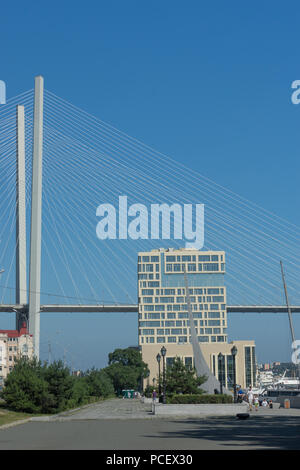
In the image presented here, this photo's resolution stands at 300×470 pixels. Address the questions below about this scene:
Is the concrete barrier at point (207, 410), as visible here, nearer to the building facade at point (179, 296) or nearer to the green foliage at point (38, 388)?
the green foliage at point (38, 388)

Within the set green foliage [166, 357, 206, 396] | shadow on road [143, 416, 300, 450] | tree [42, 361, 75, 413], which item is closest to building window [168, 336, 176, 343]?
green foliage [166, 357, 206, 396]

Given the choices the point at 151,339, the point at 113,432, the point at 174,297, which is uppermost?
the point at 174,297

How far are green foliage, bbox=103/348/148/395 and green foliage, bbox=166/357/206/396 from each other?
73.0m

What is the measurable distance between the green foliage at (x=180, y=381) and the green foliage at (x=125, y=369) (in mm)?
73043

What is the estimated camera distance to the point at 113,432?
22.1 metres

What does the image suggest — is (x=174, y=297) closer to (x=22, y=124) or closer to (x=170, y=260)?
(x=170, y=260)

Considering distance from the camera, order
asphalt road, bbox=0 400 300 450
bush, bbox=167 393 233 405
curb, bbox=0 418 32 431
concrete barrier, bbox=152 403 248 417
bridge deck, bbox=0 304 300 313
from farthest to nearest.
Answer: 1. bridge deck, bbox=0 304 300 313
2. bush, bbox=167 393 233 405
3. concrete barrier, bbox=152 403 248 417
4. curb, bbox=0 418 32 431
5. asphalt road, bbox=0 400 300 450

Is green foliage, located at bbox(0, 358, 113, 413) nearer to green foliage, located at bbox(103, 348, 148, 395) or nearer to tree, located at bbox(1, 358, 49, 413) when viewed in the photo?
tree, located at bbox(1, 358, 49, 413)

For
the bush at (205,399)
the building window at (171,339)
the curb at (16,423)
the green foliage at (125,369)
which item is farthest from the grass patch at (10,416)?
the building window at (171,339)

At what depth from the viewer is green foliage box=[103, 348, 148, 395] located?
121m

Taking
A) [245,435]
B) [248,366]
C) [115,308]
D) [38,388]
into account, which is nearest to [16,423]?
[38,388]

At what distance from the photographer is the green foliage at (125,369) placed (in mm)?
121188

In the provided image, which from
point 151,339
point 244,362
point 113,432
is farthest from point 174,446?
point 151,339
